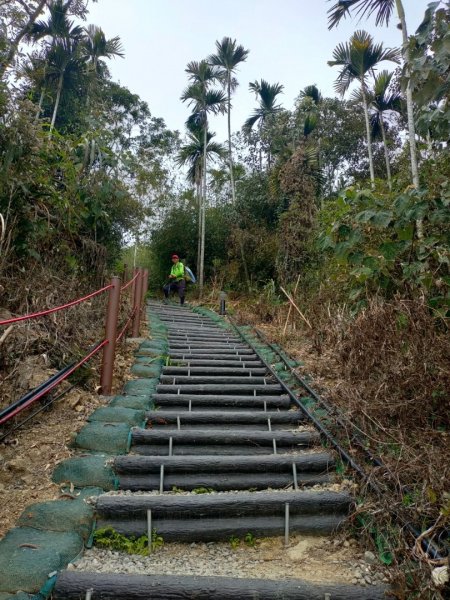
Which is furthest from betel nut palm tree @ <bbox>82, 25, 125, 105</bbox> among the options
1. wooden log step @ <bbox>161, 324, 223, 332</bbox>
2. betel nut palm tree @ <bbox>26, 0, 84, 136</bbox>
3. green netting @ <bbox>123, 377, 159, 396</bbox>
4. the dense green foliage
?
green netting @ <bbox>123, 377, 159, 396</bbox>

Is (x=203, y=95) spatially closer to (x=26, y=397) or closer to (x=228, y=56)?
(x=228, y=56)

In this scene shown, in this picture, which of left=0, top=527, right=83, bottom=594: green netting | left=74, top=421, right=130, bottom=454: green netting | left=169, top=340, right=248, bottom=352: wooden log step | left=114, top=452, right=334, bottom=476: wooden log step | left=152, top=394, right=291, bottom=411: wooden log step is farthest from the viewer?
left=169, top=340, right=248, bottom=352: wooden log step

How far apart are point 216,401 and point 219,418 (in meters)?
0.48

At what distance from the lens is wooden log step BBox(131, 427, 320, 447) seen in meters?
3.73

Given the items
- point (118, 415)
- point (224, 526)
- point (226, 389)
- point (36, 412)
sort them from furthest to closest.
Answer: point (226, 389), point (118, 415), point (36, 412), point (224, 526)

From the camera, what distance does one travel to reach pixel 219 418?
424 centimetres

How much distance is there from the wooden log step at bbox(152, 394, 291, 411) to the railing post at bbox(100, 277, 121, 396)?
0.49 metres

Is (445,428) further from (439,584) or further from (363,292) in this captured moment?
(363,292)

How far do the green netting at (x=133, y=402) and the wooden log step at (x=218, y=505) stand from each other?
1.44 meters

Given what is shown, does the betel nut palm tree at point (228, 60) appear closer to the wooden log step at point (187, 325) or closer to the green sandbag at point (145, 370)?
the wooden log step at point (187, 325)

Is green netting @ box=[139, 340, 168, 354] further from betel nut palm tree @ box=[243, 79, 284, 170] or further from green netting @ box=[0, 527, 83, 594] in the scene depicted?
betel nut palm tree @ box=[243, 79, 284, 170]

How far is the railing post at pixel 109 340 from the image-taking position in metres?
4.42

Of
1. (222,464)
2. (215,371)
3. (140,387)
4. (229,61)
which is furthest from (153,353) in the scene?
(229,61)

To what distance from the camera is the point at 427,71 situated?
2799 mm
